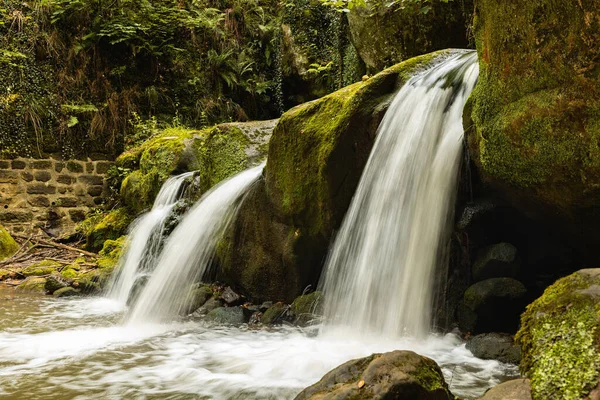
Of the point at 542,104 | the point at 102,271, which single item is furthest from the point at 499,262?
the point at 102,271

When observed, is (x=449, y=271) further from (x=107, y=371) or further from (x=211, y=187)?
(x=211, y=187)

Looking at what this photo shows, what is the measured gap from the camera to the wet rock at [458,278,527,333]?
3195mm

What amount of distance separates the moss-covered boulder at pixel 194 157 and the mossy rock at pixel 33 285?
2.38 metres

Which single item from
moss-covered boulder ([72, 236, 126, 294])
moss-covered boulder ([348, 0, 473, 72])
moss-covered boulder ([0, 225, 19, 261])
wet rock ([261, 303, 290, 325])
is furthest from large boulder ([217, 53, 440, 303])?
moss-covered boulder ([0, 225, 19, 261])

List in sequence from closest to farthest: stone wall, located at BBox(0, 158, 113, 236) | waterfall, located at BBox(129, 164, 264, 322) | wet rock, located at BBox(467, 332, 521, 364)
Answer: wet rock, located at BBox(467, 332, 521, 364) → waterfall, located at BBox(129, 164, 264, 322) → stone wall, located at BBox(0, 158, 113, 236)

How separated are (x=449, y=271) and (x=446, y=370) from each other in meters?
1.04

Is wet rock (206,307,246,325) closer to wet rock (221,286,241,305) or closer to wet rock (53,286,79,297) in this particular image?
wet rock (221,286,241,305)

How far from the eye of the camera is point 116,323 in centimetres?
469

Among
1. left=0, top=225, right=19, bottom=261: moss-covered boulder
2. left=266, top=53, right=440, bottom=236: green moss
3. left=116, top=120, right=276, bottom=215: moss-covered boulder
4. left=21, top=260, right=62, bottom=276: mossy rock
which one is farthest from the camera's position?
left=0, top=225, right=19, bottom=261: moss-covered boulder

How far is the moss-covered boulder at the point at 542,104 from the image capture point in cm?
237

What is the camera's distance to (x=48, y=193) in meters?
10.4

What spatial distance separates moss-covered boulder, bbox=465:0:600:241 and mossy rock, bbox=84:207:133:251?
7494 mm

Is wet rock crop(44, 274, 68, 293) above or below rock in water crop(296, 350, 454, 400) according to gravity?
below

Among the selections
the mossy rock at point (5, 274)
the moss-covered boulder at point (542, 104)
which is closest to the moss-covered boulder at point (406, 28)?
the moss-covered boulder at point (542, 104)
